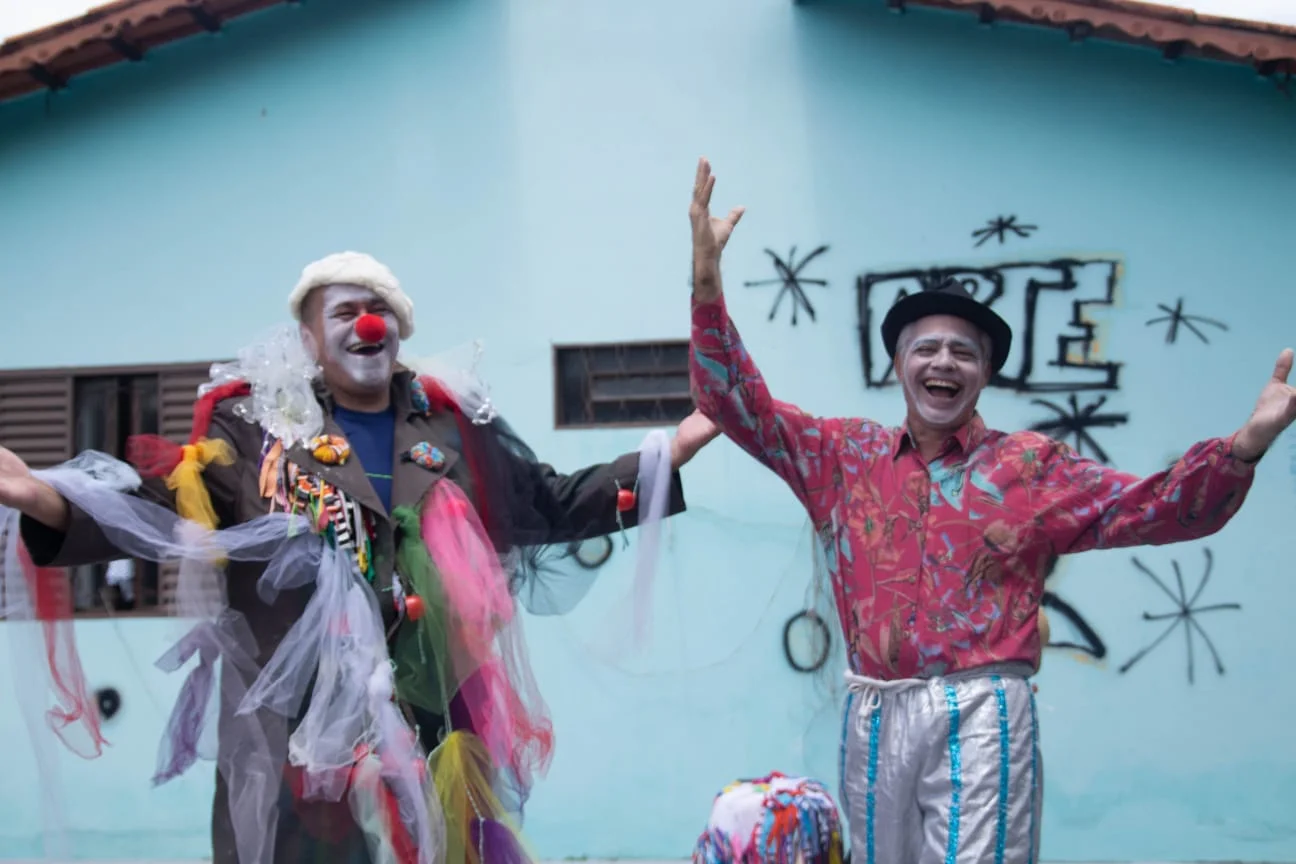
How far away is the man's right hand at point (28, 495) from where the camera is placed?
3.17 m

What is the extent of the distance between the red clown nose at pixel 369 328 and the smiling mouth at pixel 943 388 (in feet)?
4.54

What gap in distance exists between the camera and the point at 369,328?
3607 millimetres

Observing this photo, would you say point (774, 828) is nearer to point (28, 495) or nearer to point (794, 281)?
point (28, 495)

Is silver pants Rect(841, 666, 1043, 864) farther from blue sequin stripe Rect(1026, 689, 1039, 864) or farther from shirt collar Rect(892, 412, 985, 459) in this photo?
shirt collar Rect(892, 412, 985, 459)

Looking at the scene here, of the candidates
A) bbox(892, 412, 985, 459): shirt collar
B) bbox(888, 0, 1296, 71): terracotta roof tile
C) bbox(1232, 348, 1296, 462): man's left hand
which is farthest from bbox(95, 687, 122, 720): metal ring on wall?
bbox(1232, 348, 1296, 462): man's left hand

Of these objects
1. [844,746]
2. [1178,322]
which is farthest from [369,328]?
[1178,322]

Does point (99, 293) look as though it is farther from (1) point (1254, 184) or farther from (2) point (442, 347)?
(1) point (1254, 184)

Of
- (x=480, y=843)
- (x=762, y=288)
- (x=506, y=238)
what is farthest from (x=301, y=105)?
(x=480, y=843)

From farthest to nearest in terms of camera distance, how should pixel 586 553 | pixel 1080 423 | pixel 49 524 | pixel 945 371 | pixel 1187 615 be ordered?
1. pixel 1080 423
2. pixel 1187 615
3. pixel 586 553
4. pixel 945 371
5. pixel 49 524

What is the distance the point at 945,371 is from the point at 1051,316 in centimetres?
256

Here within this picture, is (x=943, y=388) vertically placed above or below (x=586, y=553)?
above

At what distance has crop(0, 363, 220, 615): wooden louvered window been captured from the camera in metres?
6.32

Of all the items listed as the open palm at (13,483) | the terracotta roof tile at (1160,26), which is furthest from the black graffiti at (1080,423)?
the open palm at (13,483)

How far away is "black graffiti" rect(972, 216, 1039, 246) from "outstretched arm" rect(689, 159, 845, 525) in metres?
2.51
